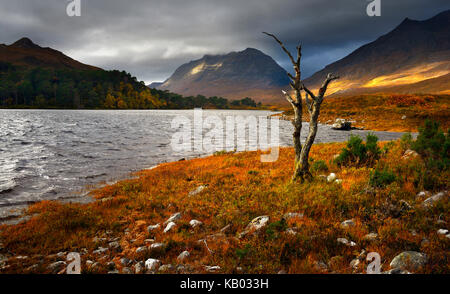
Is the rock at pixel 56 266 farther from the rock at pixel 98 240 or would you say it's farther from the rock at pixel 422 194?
the rock at pixel 422 194

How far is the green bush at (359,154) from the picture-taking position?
493 inches

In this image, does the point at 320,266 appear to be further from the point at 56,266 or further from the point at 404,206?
the point at 56,266

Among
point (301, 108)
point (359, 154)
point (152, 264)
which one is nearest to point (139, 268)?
point (152, 264)

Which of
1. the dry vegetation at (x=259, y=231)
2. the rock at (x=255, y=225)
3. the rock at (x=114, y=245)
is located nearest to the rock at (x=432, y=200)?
the dry vegetation at (x=259, y=231)

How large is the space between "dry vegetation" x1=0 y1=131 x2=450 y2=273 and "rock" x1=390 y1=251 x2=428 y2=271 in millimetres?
132

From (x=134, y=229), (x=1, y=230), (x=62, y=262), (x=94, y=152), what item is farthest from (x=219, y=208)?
(x=94, y=152)

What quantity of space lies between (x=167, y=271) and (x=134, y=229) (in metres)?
3.42

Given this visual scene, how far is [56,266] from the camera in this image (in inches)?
212

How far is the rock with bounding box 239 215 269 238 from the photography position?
6.29 m

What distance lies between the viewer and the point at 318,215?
7.29 m

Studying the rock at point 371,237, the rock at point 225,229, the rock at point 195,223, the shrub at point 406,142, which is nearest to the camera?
the rock at point 371,237

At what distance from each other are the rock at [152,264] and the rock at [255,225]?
2239 millimetres
